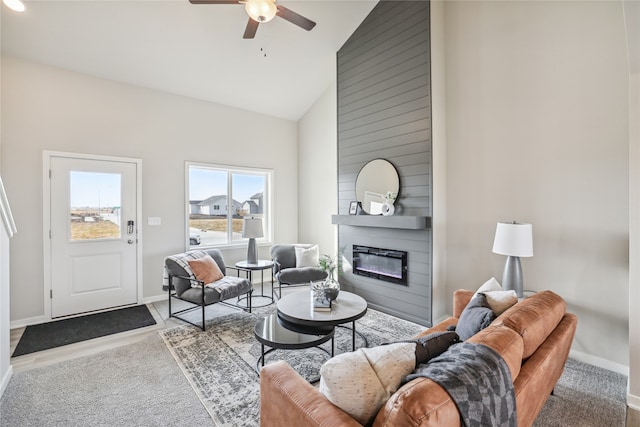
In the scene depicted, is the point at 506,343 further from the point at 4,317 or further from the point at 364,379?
the point at 4,317

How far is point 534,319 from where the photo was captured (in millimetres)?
1627

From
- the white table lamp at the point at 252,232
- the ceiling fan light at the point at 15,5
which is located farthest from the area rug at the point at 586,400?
the ceiling fan light at the point at 15,5

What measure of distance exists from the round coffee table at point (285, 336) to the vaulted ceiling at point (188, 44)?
3.50m

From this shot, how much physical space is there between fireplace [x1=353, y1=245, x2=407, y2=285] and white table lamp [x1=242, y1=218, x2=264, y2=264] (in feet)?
4.79

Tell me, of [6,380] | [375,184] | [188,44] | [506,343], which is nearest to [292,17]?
[188,44]

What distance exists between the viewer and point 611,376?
2.47 meters

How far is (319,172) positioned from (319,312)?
3207 millimetres

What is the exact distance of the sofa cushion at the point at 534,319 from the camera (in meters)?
1.53

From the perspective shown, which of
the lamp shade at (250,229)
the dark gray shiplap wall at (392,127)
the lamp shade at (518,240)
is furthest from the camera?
the lamp shade at (250,229)

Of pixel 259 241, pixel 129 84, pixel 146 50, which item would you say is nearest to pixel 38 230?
pixel 129 84

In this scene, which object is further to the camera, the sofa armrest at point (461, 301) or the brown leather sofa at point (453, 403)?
the sofa armrest at point (461, 301)

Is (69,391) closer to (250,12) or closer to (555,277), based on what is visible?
(250,12)

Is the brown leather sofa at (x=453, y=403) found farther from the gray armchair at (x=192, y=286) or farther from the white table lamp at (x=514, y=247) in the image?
the gray armchair at (x=192, y=286)

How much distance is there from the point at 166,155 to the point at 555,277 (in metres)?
5.02
